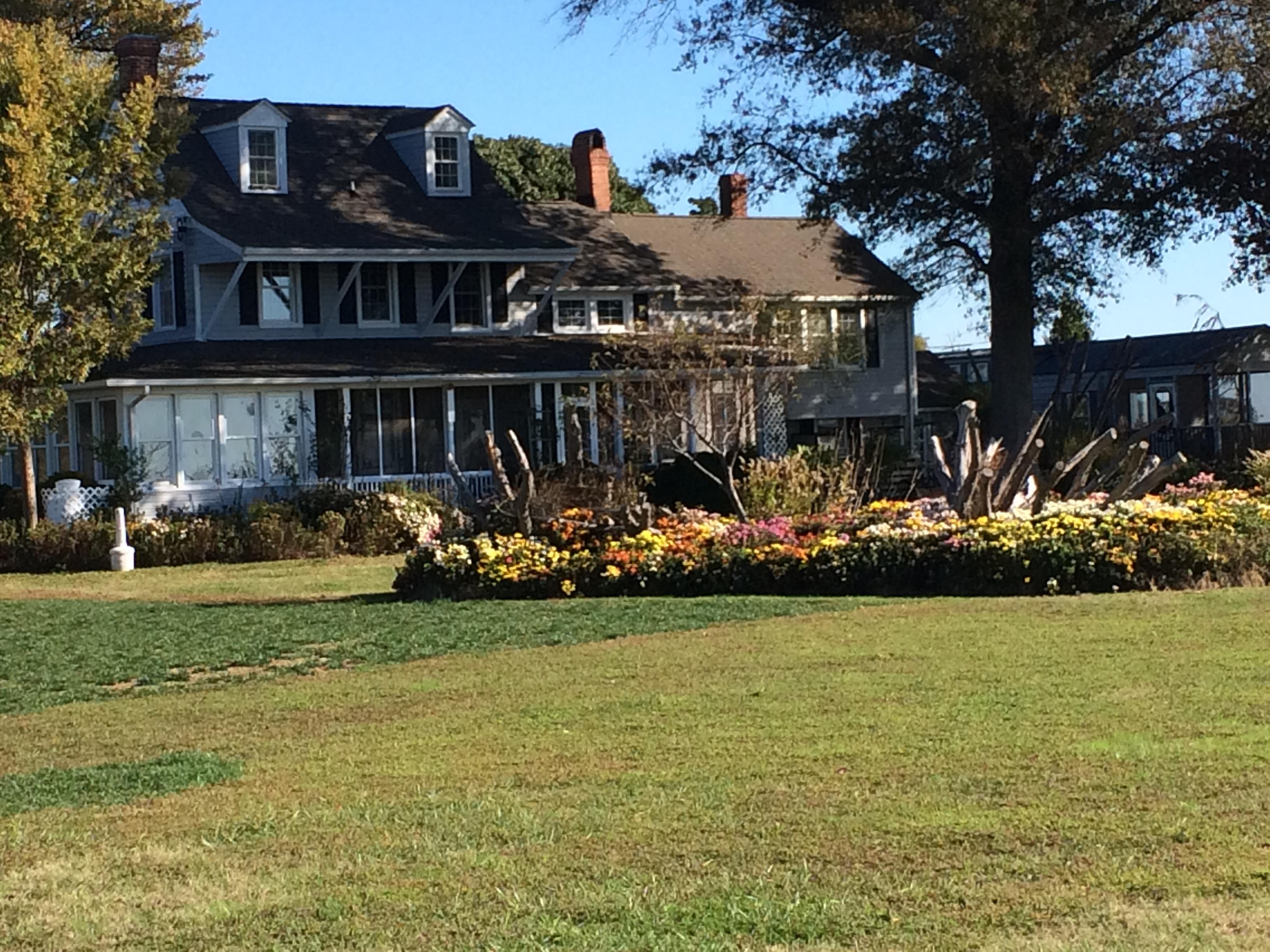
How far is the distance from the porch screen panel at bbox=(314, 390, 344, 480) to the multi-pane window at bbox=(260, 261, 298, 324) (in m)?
2.65

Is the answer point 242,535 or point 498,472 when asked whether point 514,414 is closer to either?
point 242,535

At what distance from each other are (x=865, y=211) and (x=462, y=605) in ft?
67.3

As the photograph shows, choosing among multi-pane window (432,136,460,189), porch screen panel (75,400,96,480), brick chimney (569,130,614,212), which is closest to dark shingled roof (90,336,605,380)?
porch screen panel (75,400,96,480)

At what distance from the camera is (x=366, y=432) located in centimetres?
3641

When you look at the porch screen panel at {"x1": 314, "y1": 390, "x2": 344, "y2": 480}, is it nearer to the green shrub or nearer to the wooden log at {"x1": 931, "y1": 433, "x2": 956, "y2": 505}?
the wooden log at {"x1": 931, "y1": 433, "x2": 956, "y2": 505}

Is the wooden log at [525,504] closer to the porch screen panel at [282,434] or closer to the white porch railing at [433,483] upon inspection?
the white porch railing at [433,483]

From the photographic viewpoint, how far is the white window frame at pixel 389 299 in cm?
3841

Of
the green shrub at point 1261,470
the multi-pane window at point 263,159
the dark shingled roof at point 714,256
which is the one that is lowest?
the green shrub at point 1261,470

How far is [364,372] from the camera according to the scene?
35.1 meters

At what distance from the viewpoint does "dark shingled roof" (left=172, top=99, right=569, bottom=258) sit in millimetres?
37094

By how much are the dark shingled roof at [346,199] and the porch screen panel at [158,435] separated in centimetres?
385

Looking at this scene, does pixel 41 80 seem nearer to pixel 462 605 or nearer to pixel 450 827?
pixel 462 605

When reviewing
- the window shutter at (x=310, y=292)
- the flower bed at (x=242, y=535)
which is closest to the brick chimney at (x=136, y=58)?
the window shutter at (x=310, y=292)

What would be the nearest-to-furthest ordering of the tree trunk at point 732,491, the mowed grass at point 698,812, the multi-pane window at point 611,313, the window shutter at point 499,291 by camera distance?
1. the mowed grass at point 698,812
2. the tree trunk at point 732,491
3. the window shutter at point 499,291
4. the multi-pane window at point 611,313
